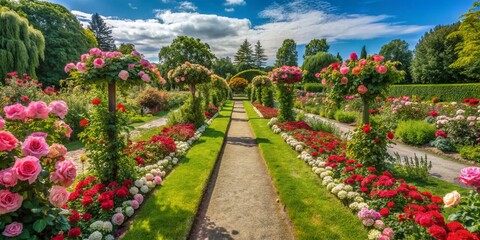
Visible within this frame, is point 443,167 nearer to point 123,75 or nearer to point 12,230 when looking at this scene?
point 123,75

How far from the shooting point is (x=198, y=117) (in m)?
11.9

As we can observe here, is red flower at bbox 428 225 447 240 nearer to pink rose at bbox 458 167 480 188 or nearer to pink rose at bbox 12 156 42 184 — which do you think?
pink rose at bbox 458 167 480 188

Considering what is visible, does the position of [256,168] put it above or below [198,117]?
below

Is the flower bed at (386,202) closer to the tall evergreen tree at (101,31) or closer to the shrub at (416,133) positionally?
the shrub at (416,133)

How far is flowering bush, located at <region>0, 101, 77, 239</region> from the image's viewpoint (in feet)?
6.34

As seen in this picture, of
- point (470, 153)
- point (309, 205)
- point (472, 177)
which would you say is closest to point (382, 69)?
point (309, 205)

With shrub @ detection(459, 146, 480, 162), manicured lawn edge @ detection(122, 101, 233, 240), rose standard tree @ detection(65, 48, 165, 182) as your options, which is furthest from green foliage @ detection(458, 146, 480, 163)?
rose standard tree @ detection(65, 48, 165, 182)

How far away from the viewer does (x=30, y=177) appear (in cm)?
193

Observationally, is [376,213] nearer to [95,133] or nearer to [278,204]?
[278,204]

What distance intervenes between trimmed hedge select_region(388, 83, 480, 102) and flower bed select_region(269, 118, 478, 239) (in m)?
15.1

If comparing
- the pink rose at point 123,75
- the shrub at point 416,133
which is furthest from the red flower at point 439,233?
the shrub at point 416,133

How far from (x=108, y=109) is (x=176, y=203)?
2.11 m

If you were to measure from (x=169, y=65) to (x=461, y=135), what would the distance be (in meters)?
46.9

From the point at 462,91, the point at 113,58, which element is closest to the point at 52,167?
the point at 113,58
